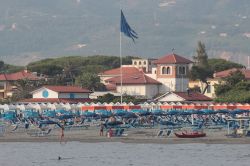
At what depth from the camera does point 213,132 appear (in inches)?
2904

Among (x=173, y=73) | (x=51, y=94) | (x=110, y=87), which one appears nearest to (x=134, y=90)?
(x=173, y=73)

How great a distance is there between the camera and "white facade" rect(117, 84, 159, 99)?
134m

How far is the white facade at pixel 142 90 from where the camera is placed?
5276 inches

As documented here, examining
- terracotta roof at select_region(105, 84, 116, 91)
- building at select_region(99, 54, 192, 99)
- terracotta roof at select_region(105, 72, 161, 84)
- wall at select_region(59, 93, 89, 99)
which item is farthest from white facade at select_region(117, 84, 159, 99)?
wall at select_region(59, 93, 89, 99)

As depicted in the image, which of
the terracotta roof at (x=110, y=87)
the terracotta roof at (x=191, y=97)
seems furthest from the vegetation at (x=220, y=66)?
the terracotta roof at (x=191, y=97)

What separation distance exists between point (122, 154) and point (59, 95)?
57070 mm

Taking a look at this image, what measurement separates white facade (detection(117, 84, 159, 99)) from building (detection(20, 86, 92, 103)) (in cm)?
1618

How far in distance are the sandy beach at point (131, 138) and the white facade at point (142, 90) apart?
54503 millimetres

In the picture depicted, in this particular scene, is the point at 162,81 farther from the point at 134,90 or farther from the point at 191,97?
the point at 191,97

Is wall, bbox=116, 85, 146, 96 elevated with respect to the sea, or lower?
elevated

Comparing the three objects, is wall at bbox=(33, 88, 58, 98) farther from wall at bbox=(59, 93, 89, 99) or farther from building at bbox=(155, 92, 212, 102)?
building at bbox=(155, 92, 212, 102)

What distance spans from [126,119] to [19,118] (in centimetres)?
1005

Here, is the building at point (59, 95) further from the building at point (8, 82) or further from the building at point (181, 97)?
the building at point (8, 82)

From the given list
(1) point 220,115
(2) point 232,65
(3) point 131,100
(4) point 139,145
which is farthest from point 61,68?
(4) point 139,145
